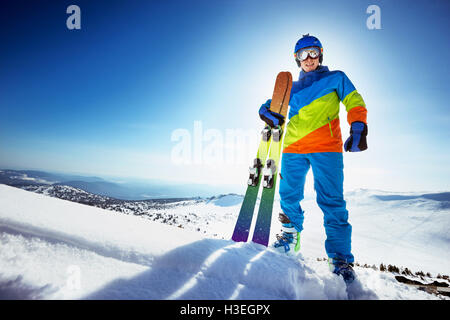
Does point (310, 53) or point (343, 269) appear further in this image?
point (310, 53)

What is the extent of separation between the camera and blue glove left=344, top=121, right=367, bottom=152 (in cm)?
202

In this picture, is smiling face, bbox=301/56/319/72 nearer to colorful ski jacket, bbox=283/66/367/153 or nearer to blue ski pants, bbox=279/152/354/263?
colorful ski jacket, bbox=283/66/367/153

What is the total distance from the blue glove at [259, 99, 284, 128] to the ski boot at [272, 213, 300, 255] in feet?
4.02

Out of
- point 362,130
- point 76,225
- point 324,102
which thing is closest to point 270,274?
point 76,225

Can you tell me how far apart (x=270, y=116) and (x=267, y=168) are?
0.72 meters

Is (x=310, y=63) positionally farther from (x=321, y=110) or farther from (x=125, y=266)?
(x=125, y=266)

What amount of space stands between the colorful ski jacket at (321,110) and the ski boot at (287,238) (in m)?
0.91

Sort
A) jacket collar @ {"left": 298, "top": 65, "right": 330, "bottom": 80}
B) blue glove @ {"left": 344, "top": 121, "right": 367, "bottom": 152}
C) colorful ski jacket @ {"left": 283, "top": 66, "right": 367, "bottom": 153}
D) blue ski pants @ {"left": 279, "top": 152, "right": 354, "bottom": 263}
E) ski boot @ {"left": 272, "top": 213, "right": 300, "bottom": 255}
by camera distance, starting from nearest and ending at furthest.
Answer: blue ski pants @ {"left": 279, "top": 152, "right": 354, "bottom": 263} → blue glove @ {"left": 344, "top": 121, "right": 367, "bottom": 152} → colorful ski jacket @ {"left": 283, "top": 66, "right": 367, "bottom": 153} → ski boot @ {"left": 272, "top": 213, "right": 300, "bottom": 255} → jacket collar @ {"left": 298, "top": 65, "right": 330, "bottom": 80}

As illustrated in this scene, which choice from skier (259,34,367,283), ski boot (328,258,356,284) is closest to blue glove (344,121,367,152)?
skier (259,34,367,283)

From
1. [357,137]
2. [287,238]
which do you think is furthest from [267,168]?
[357,137]

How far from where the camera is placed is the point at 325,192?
6.86 ft

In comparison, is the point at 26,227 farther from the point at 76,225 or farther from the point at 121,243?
the point at 121,243

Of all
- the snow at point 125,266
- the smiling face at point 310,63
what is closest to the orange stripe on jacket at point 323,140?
the smiling face at point 310,63
